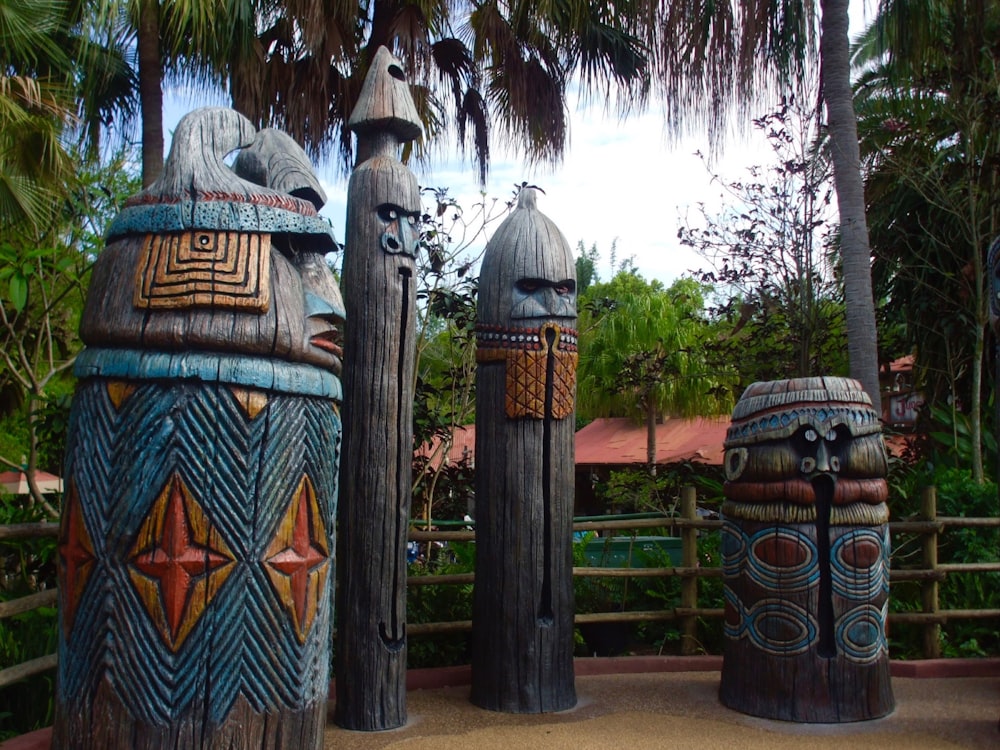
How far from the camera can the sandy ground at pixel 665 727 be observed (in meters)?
3.88

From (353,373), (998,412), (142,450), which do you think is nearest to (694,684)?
(998,412)

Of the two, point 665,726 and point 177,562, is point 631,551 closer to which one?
point 665,726

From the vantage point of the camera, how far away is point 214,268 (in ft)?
8.24

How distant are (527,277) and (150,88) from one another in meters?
4.11

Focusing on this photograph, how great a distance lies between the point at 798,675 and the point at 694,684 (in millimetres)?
916

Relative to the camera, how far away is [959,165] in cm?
809

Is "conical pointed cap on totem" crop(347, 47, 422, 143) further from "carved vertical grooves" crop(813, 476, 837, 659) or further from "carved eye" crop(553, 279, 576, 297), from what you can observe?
"carved vertical grooves" crop(813, 476, 837, 659)

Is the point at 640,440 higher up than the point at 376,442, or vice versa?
the point at 640,440

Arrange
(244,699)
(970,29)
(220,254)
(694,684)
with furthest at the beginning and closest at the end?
(970,29)
(694,684)
(220,254)
(244,699)

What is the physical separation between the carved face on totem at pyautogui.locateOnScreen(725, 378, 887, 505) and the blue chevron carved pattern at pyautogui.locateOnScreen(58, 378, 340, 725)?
2574 millimetres

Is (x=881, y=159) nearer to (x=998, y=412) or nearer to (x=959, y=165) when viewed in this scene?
(x=959, y=165)

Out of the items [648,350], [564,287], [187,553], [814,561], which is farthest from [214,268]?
[648,350]

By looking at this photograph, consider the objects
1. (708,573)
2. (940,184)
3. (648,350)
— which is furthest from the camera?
(648,350)

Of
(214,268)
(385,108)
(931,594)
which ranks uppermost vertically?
(385,108)
